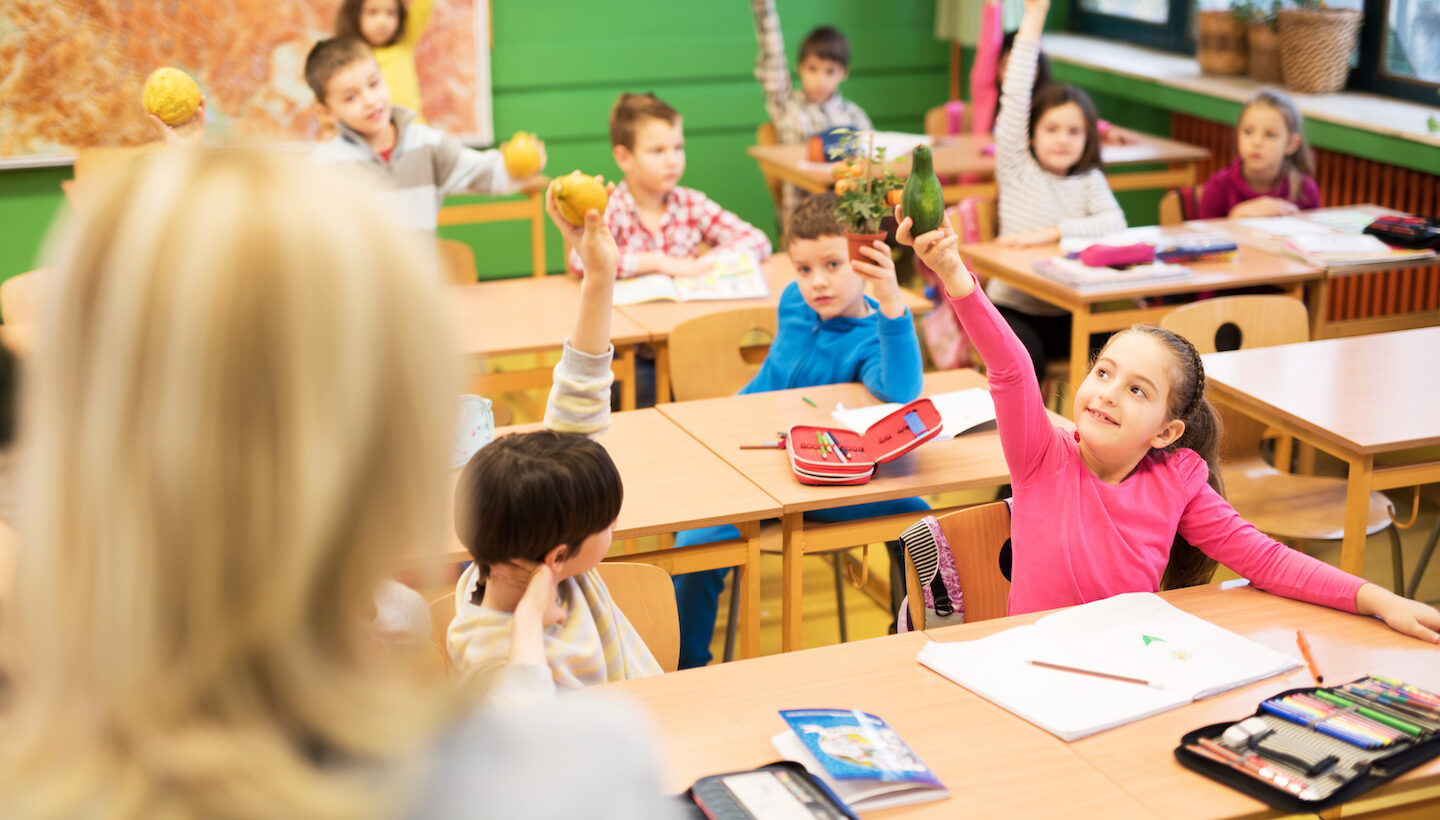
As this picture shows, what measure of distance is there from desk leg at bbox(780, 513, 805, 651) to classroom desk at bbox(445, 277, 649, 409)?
2.90 ft

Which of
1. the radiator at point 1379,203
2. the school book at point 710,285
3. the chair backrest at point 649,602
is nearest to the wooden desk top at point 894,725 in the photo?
the chair backrest at point 649,602

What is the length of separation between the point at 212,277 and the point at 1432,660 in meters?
1.64

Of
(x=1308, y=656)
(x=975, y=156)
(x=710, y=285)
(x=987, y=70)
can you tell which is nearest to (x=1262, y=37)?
(x=987, y=70)

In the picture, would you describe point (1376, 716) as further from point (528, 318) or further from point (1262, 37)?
point (1262, 37)

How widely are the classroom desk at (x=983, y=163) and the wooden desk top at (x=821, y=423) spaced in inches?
83.5

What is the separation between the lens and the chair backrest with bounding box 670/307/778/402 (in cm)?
314

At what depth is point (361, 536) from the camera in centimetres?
60

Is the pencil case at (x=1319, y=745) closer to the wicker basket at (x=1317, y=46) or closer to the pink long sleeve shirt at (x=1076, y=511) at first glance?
the pink long sleeve shirt at (x=1076, y=511)

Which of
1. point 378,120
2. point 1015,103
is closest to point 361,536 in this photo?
point 378,120

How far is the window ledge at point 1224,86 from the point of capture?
4.48 m

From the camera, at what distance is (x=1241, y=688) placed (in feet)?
5.31

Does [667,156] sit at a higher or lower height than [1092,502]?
higher

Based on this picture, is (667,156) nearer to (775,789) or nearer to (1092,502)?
(1092,502)

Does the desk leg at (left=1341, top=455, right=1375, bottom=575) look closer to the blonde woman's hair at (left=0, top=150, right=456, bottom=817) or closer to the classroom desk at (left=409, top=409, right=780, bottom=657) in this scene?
the classroom desk at (left=409, top=409, right=780, bottom=657)
